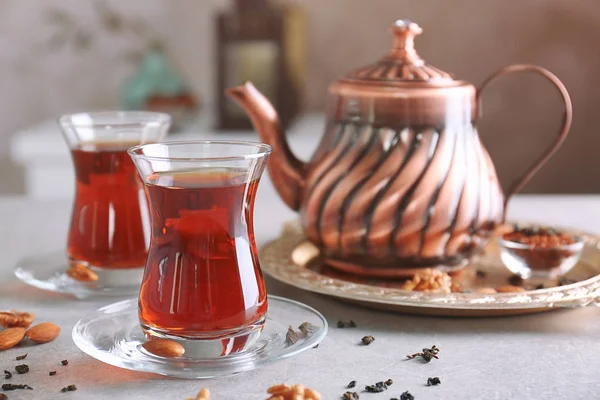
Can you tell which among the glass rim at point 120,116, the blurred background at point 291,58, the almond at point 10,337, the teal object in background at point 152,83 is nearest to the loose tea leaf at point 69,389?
the almond at point 10,337

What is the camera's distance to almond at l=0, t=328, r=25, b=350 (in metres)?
0.71

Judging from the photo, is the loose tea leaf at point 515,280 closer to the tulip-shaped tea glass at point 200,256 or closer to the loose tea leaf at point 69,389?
the tulip-shaped tea glass at point 200,256

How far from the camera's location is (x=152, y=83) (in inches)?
91.4

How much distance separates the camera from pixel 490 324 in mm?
775

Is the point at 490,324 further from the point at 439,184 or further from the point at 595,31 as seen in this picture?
the point at 595,31

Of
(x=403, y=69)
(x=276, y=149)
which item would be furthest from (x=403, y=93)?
(x=276, y=149)

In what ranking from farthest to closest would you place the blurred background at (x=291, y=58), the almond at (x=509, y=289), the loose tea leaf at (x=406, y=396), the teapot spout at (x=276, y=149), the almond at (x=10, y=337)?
the blurred background at (x=291, y=58) < the teapot spout at (x=276, y=149) < the almond at (x=509, y=289) < the almond at (x=10, y=337) < the loose tea leaf at (x=406, y=396)

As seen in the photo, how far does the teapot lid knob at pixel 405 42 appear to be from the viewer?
90 cm

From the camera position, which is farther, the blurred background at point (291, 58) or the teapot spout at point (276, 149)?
the blurred background at point (291, 58)

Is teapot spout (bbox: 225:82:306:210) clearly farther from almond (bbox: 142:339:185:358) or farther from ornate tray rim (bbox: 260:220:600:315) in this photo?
almond (bbox: 142:339:185:358)

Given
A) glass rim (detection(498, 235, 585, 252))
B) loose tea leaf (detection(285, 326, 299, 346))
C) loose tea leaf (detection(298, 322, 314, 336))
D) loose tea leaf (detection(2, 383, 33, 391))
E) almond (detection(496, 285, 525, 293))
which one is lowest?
loose tea leaf (detection(2, 383, 33, 391))

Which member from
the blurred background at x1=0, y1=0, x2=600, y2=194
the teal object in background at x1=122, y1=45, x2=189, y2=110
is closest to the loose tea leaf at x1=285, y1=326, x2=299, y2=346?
the blurred background at x1=0, y1=0, x2=600, y2=194

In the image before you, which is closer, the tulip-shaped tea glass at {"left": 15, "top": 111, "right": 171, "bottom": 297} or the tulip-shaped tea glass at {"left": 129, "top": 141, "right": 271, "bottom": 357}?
the tulip-shaped tea glass at {"left": 129, "top": 141, "right": 271, "bottom": 357}

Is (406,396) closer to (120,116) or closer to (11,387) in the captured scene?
(11,387)
